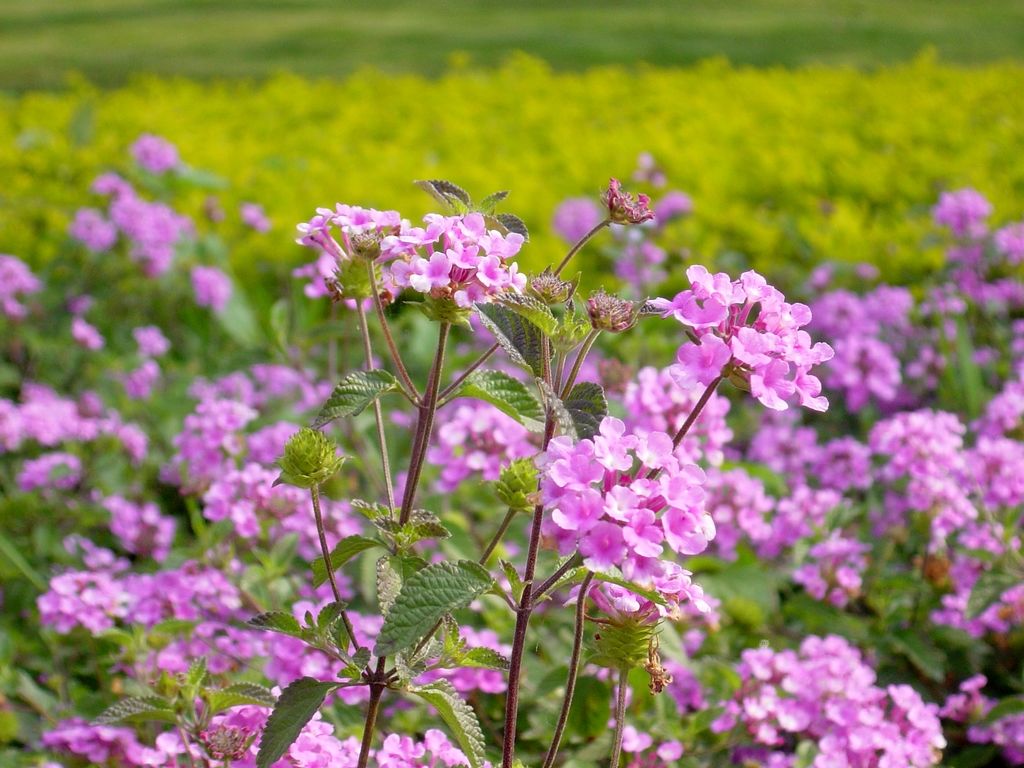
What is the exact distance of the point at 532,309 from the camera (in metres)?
1.16

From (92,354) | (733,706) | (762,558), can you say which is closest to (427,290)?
(733,706)

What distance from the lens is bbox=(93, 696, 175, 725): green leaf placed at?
136 centimetres

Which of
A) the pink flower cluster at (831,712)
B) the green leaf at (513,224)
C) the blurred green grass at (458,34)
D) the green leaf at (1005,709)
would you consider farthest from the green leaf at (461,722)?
the blurred green grass at (458,34)

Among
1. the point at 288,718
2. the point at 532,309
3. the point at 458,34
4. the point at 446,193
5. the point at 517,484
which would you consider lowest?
the point at 288,718

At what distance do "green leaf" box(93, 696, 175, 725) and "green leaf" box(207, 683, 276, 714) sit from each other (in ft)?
0.18

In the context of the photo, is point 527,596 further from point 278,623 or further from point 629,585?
point 278,623

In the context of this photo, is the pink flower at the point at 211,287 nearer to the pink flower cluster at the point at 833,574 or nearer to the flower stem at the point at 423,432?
the pink flower cluster at the point at 833,574

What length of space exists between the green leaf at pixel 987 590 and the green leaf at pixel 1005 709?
0.53 ft

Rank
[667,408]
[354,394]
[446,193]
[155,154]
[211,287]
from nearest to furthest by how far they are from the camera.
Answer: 1. [354,394]
2. [446,193]
3. [667,408]
4. [211,287]
5. [155,154]

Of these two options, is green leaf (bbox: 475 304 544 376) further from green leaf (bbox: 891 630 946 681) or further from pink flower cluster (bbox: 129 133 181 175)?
pink flower cluster (bbox: 129 133 181 175)

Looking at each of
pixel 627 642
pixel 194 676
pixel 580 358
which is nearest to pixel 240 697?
pixel 194 676

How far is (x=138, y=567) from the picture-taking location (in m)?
2.43

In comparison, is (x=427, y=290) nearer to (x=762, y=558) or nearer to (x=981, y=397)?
(x=762, y=558)

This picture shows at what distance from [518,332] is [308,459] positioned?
0.26 meters
